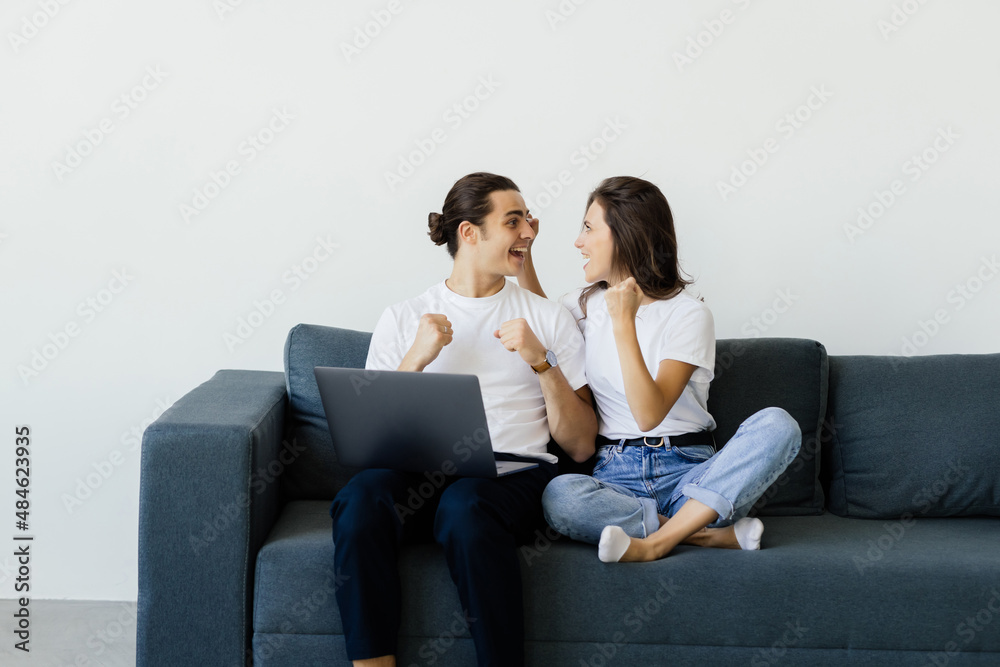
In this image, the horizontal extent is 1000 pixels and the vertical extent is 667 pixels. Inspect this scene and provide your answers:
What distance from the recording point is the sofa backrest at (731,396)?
79.2 inches

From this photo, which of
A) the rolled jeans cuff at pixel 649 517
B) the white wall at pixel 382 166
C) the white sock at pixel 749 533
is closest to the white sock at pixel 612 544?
the rolled jeans cuff at pixel 649 517

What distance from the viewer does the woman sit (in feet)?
5.54

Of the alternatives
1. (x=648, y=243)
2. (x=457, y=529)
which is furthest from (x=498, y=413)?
(x=648, y=243)

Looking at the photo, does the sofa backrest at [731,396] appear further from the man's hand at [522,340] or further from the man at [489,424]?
the man's hand at [522,340]

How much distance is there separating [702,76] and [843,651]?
5.06 feet

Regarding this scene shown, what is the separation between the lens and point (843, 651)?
1621 millimetres

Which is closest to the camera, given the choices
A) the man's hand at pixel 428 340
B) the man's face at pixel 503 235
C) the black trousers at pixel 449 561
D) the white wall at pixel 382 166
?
the black trousers at pixel 449 561

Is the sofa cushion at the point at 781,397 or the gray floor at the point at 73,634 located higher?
the sofa cushion at the point at 781,397

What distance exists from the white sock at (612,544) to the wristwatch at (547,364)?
1.21 feet

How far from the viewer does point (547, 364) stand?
1.82 m

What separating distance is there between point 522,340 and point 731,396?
625 millimetres

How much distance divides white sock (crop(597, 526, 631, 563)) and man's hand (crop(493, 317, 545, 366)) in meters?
0.38

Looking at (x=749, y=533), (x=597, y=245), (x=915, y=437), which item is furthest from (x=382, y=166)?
(x=915, y=437)

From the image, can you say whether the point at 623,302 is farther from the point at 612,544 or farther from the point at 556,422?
the point at 612,544
